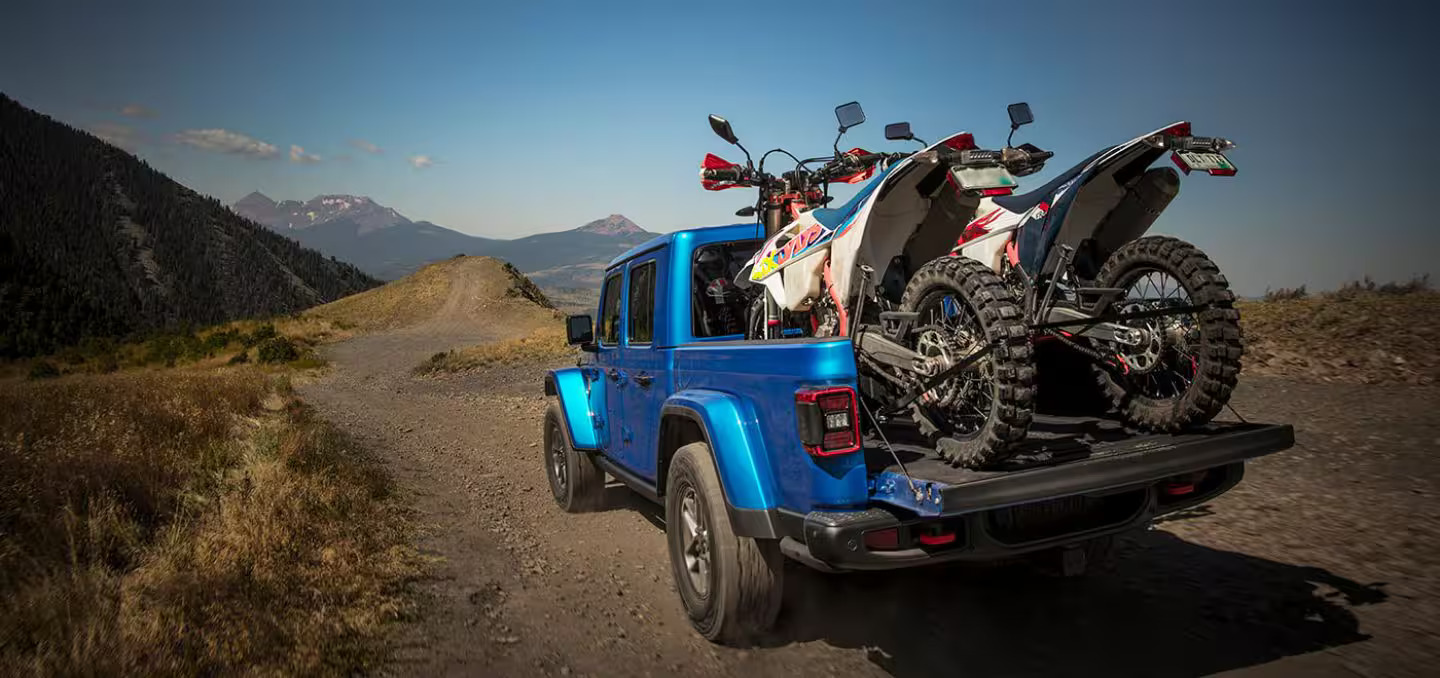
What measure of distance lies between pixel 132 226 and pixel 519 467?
141 metres

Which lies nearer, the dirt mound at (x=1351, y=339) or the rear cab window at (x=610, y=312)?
the rear cab window at (x=610, y=312)

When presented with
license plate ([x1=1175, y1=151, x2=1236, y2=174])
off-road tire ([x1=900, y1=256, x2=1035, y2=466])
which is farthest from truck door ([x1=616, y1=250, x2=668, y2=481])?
license plate ([x1=1175, y1=151, x2=1236, y2=174])

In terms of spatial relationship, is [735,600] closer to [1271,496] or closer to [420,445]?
[1271,496]

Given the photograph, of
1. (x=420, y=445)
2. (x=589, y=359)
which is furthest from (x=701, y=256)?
(x=420, y=445)

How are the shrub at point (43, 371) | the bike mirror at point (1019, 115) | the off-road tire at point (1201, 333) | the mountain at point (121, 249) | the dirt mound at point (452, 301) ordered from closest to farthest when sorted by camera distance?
the off-road tire at point (1201, 333)
the bike mirror at point (1019, 115)
the shrub at point (43, 371)
the dirt mound at point (452, 301)
the mountain at point (121, 249)

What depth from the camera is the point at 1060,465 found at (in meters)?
2.62

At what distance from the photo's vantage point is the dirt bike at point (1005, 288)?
2.91 m

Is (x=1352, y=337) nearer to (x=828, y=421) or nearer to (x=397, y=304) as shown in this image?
(x=828, y=421)

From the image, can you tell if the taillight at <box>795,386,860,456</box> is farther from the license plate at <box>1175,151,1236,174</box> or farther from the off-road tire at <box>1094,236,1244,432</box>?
the license plate at <box>1175,151,1236,174</box>

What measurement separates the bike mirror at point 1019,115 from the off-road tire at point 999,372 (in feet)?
5.73

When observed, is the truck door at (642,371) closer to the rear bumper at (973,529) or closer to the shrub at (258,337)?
the rear bumper at (973,529)

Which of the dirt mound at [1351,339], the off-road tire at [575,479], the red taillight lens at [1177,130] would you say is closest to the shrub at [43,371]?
the off-road tire at [575,479]

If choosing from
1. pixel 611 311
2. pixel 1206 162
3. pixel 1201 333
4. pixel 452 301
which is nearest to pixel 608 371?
pixel 611 311

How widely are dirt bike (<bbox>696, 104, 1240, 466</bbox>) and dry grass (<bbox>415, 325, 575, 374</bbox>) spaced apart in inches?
712
